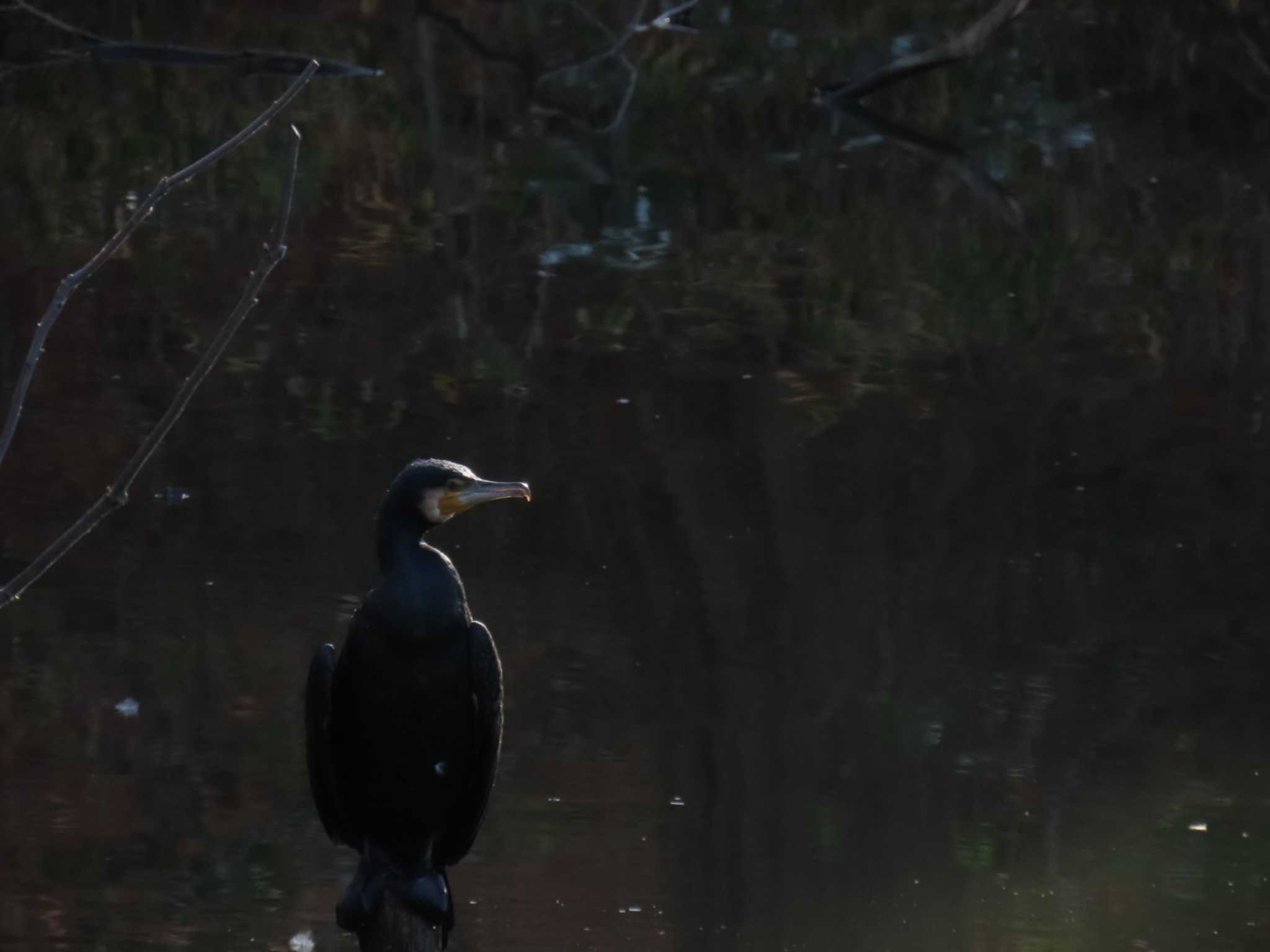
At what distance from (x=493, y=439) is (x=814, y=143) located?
21.0ft

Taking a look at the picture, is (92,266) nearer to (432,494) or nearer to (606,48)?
(432,494)

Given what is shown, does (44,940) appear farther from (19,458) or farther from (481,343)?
(481,343)

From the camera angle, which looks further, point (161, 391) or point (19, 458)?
point (161, 391)

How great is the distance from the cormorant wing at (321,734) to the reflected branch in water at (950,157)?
7.64 m

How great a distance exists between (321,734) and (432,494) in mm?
411

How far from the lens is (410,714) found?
3164 millimetres

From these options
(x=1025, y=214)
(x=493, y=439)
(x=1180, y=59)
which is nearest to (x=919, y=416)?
(x=493, y=439)

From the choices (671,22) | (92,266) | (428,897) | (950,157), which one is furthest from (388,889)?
(671,22)

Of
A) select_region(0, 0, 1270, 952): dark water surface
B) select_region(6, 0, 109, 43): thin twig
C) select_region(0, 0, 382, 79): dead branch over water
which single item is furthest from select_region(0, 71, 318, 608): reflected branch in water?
select_region(0, 0, 382, 79): dead branch over water

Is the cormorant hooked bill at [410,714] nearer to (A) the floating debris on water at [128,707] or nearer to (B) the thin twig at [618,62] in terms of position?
(A) the floating debris on water at [128,707]

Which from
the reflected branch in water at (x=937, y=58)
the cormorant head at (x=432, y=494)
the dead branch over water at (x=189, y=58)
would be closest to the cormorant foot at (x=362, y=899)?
the cormorant head at (x=432, y=494)

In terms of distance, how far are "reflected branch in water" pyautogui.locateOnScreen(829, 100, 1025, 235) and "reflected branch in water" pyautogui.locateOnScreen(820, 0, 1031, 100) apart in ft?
0.48

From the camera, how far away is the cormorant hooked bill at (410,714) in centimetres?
306

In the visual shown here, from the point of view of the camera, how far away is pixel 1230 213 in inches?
431
